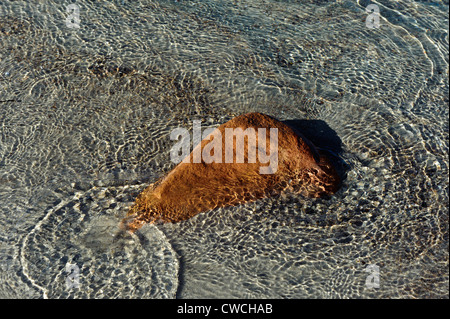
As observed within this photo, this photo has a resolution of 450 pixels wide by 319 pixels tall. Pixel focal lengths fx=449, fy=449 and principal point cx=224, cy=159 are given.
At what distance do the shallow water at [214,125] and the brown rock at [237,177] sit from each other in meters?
0.10

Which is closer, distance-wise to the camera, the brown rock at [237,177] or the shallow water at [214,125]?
the shallow water at [214,125]

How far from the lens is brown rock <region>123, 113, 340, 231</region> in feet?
11.9

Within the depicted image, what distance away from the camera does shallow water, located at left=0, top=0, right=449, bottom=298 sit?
3281 millimetres

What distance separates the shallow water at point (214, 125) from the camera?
10.8ft

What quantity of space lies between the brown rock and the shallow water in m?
0.10

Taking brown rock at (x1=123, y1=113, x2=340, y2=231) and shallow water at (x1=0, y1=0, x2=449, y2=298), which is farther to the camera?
brown rock at (x1=123, y1=113, x2=340, y2=231)

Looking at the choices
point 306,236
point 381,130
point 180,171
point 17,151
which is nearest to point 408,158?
point 381,130

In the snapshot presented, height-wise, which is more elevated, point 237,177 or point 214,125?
point 214,125

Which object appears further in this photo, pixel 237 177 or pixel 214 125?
pixel 214 125

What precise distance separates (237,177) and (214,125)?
2.44 feet

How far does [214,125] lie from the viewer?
4262mm

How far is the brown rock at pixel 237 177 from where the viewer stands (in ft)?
11.9

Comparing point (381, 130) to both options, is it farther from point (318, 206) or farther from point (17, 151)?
point (17, 151)

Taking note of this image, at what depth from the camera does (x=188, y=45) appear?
16.3ft
